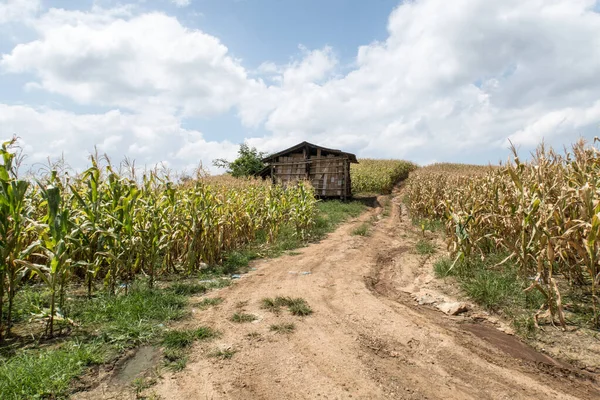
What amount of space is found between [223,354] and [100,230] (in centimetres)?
268

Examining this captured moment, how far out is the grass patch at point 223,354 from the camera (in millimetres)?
3667

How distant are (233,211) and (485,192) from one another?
599cm

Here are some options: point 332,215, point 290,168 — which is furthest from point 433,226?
point 290,168

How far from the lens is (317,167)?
22.2 m

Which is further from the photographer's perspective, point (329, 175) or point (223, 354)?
point (329, 175)

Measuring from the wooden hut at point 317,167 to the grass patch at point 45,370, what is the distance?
17394 mm

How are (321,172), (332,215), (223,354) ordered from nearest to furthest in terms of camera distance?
(223,354), (332,215), (321,172)

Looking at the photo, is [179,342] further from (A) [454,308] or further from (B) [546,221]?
(B) [546,221]

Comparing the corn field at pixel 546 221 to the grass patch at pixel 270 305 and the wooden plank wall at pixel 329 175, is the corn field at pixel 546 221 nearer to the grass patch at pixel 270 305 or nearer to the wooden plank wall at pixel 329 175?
the grass patch at pixel 270 305

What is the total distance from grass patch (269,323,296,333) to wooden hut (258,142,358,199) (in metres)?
16.5

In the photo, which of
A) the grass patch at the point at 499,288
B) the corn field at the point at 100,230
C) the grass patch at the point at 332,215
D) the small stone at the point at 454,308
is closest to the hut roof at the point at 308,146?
the grass patch at the point at 332,215

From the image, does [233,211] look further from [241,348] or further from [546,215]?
[546,215]

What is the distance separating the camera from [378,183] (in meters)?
27.8

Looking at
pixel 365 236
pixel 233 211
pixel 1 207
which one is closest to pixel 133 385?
pixel 1 207
